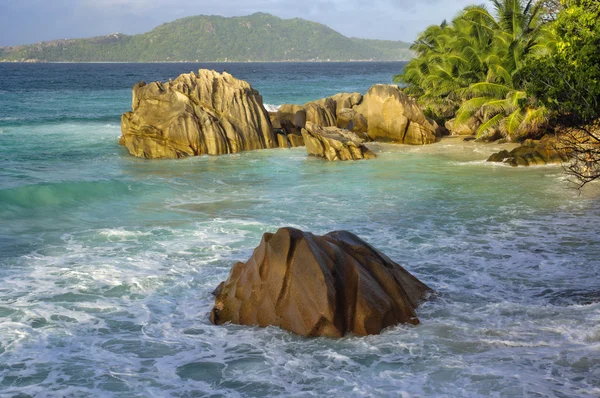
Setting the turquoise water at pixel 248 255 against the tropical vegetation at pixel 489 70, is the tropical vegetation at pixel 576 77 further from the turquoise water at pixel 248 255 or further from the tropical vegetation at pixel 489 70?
the tropical vegetation at pixel 489 70

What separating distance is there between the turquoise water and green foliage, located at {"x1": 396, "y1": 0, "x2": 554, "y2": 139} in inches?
210

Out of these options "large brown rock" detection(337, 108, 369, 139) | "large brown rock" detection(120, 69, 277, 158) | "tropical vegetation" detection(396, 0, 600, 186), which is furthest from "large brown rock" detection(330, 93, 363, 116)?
"large brown rock" detection(120, 69, 277, 158)

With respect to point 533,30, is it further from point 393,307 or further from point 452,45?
point 393,307

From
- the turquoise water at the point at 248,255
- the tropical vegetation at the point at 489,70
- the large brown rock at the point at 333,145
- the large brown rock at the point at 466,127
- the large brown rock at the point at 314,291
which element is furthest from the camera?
the large brown rock at the point at 466,127

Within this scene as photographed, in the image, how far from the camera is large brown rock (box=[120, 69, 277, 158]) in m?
29.4

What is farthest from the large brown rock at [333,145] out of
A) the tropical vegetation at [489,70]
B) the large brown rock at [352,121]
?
the tropical vegetation at [489,70]

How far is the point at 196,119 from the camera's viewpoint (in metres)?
29.9

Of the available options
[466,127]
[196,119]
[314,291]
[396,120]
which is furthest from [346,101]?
[314,291]

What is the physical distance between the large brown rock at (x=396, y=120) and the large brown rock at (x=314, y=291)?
22.8 meters

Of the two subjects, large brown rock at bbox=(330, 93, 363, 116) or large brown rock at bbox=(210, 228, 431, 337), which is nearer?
large brown rock at bbox=(210, 228, 431, 337)

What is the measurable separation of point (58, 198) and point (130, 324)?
1144 cm

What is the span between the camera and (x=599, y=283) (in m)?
11.8

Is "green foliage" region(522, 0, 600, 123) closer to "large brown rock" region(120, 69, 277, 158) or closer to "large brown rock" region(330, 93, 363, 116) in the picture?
"large brown rock" region(120, 69, 277, 158)

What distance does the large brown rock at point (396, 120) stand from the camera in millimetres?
32531
